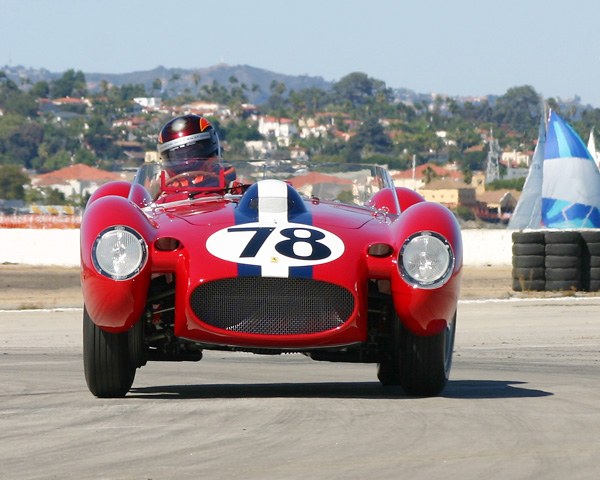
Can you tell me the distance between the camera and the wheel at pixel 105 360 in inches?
226

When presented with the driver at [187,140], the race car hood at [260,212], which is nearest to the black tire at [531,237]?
the driver at [187,140]

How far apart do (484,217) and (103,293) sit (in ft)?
438

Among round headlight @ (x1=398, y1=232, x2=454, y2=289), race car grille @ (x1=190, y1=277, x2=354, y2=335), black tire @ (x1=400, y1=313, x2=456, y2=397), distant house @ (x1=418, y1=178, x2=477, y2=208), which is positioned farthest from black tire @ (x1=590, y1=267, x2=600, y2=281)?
distant house @ (x1=418, y1=178, x2=477, y2=208)

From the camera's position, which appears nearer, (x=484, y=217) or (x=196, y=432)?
(x=196, y=432)

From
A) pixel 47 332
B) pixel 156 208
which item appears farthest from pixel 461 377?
pixel 47 332

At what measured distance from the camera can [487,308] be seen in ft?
50.1

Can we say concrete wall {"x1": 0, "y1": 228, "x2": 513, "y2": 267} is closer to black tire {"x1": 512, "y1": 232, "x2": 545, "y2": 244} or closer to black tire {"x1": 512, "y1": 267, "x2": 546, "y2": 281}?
black tire {"x1": 512, "y1": 267, "x2": 546, "y2": 281}

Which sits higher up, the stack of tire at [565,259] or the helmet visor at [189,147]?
the helmet visor at [189,147]

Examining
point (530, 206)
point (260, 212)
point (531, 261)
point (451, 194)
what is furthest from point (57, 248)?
point (451, 194)

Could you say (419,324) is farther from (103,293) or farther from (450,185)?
Result: (450,185)

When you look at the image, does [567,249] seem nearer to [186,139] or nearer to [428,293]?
[186,139]

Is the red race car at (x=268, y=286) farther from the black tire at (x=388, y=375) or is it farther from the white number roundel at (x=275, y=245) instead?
the black tire at (x=388, y=375)

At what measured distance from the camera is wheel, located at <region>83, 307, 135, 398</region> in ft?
18.8

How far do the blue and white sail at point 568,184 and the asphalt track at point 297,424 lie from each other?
23.3 metres
